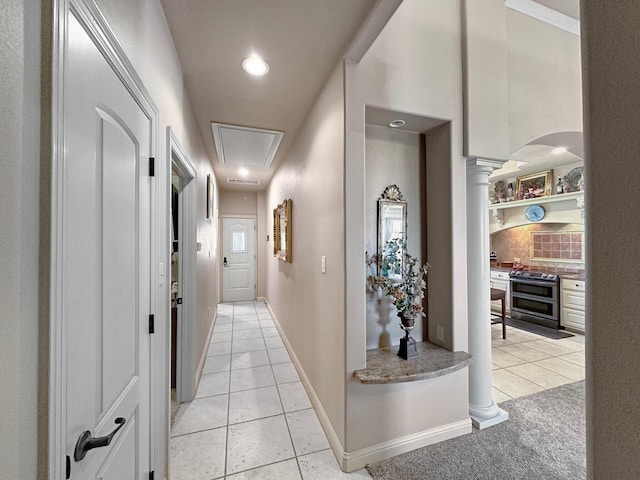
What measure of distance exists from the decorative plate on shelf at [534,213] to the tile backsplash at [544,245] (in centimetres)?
25

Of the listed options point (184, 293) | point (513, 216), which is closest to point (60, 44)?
point (184, 293)

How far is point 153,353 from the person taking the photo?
134 cm

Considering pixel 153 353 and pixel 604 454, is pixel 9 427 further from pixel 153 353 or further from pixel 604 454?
pixel 604 454

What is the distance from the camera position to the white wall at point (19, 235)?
51 centimetres

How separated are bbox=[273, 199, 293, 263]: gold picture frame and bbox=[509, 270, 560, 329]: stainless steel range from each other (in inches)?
174

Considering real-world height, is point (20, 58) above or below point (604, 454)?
above

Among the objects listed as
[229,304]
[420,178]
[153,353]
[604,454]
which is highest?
[420,178]

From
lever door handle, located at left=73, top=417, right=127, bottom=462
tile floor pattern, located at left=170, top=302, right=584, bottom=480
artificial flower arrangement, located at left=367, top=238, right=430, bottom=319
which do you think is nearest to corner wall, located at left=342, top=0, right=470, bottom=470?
artificial flower arrangement, located at left=367, top=238, right=430, bottom=319

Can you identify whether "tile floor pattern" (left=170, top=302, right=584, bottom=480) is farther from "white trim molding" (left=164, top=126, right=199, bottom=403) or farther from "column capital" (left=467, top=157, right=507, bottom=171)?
"column capital" (left=467, top=157, right=507, bottom=171)

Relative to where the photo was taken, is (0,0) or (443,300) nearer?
(0,0)

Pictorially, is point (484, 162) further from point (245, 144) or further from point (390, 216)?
point (245, 144)

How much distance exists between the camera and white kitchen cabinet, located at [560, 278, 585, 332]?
13.5 ft

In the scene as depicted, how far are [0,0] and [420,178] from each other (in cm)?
224

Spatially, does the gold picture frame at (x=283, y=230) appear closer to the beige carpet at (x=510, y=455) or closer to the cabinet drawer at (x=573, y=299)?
the beige carpet at (x=510, y=455)
